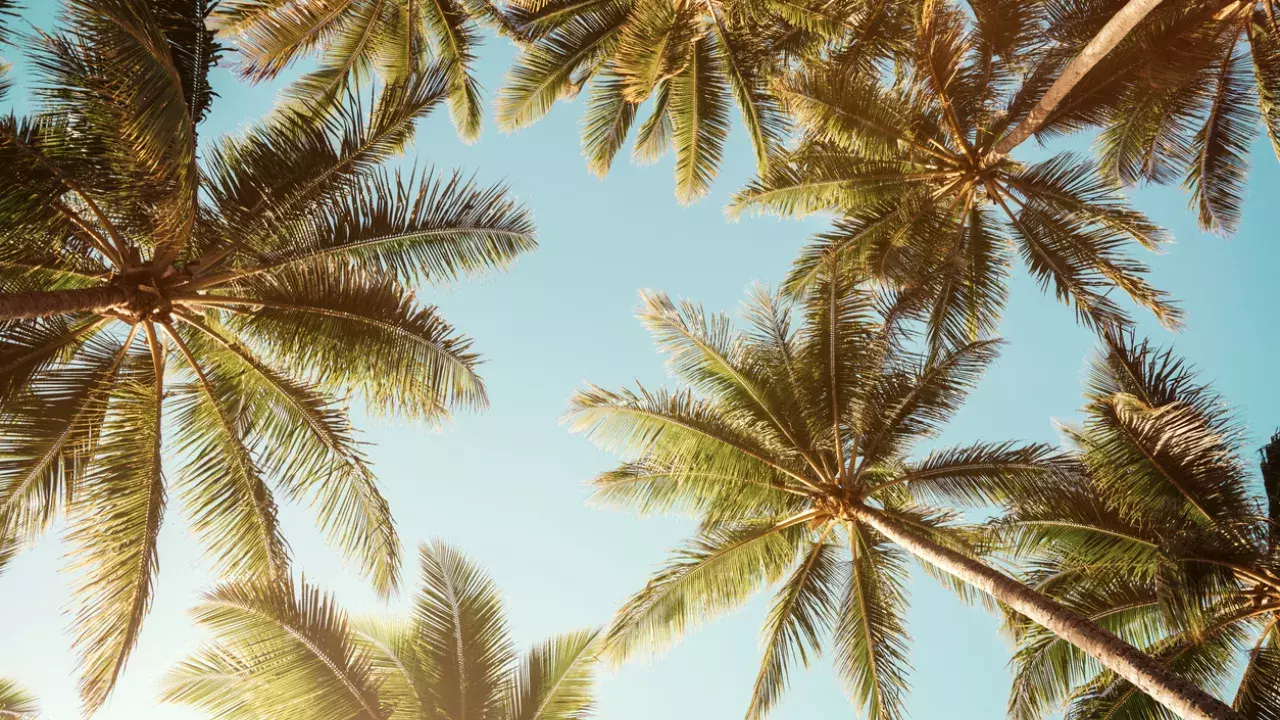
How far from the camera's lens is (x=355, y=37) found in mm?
11219

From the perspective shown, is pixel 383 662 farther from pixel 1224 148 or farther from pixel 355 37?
pixel 1224 148

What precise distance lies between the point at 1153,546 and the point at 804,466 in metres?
3.81

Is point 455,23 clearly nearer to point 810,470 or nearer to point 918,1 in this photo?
point 918,1

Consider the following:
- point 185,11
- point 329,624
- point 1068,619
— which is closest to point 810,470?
point 1068,619

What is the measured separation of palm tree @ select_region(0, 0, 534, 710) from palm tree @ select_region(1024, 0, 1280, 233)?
7.82 metres

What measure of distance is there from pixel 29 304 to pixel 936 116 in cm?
1007

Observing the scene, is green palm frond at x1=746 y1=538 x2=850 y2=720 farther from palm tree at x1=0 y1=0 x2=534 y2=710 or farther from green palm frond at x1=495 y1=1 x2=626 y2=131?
green palm frond at x1=495 y1=1 x2=626 y2=131

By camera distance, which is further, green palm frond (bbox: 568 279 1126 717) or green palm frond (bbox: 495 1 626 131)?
green palm frond (bbox: 495 1 626 131)

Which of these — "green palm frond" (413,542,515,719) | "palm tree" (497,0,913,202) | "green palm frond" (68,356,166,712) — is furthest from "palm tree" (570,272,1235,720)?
"green palm frond" (68,356,166,712)

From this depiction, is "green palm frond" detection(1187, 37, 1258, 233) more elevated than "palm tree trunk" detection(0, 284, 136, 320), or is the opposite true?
"green palm frond" detection(1187, 37, 1258, 233)

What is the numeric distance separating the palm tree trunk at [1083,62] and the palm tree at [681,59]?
2.18 metres

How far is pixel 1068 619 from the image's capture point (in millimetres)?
6828

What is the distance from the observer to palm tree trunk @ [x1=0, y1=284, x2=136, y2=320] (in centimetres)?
548

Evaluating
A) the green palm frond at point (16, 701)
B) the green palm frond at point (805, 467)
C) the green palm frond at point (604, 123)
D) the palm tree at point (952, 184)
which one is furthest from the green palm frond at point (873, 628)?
the green palm frond at point (16, 701)
